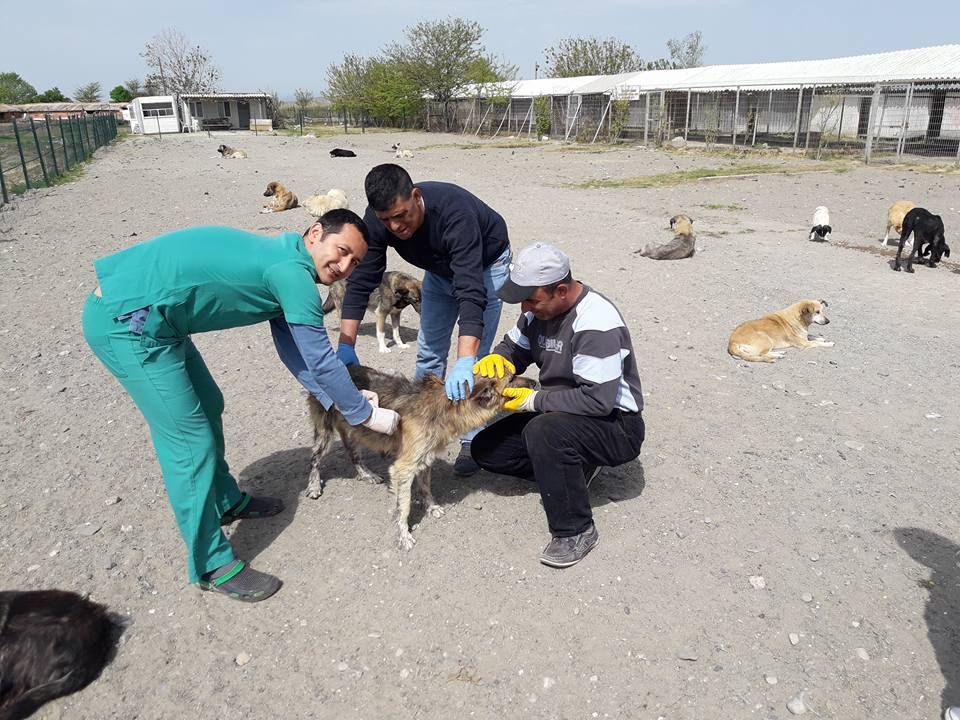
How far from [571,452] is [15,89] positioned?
379 feet

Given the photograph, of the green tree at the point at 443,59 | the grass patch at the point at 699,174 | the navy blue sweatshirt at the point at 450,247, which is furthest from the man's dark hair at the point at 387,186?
the green tree at the point at 443,59

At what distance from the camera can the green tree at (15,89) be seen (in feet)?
287

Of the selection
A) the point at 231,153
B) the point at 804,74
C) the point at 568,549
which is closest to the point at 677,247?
the point at 568,549

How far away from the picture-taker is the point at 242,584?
134 inches

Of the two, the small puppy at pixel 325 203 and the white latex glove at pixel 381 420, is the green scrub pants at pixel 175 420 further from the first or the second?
the small puppy at pixel 325 203

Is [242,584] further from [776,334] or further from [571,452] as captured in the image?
[776,334]

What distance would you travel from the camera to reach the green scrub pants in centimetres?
299

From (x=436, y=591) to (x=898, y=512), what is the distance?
283 centimetres

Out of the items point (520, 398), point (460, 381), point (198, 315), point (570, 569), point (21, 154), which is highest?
point (21, 154)

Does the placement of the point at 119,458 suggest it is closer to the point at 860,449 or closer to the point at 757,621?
the point at 757,621

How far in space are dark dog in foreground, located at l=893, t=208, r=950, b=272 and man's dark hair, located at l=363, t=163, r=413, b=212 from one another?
9.36m

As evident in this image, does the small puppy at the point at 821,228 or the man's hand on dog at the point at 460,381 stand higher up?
the man's hand on dog at the point at 460,381

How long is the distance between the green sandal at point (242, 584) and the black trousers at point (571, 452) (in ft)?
5.05

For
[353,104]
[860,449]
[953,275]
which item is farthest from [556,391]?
[353,104]
